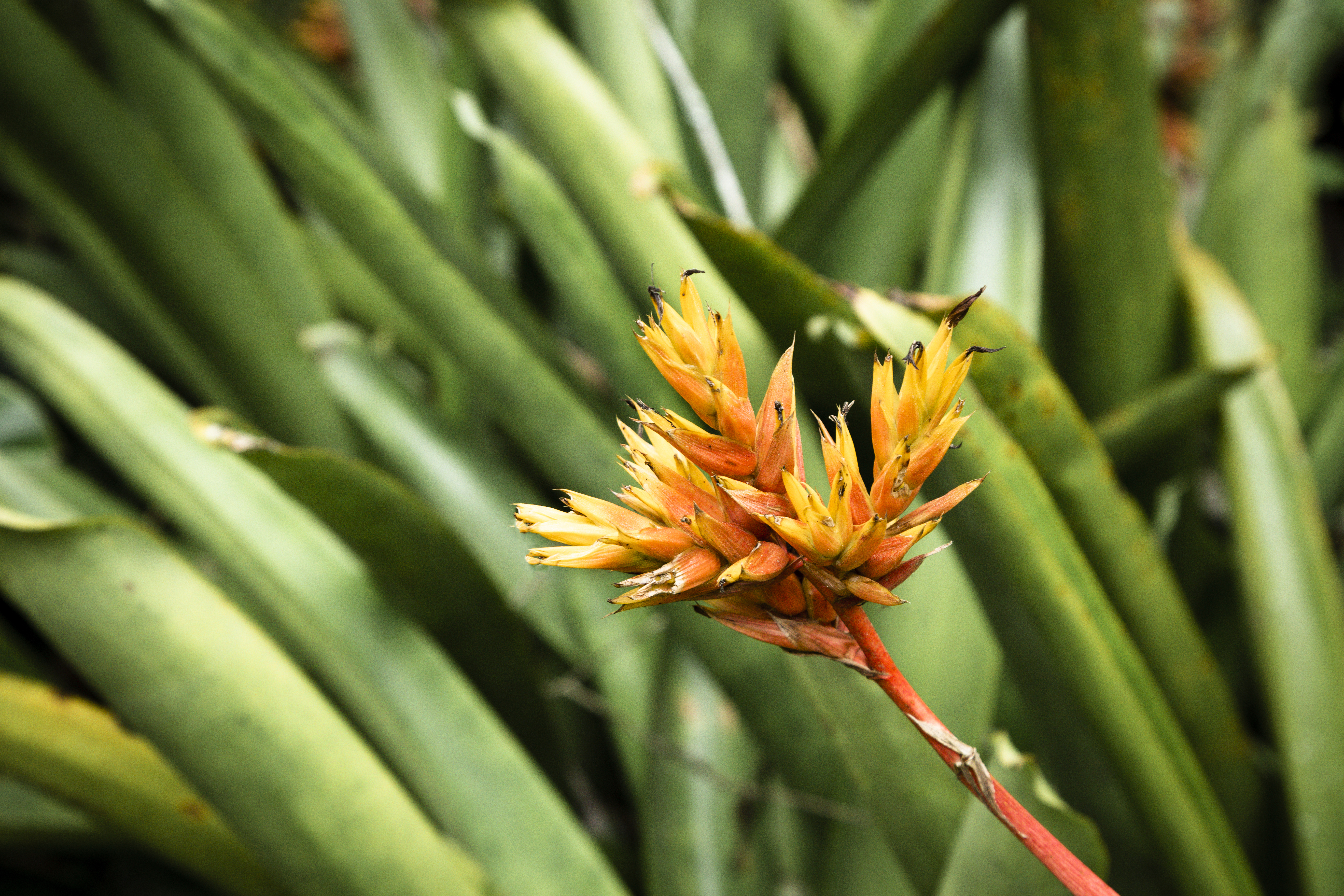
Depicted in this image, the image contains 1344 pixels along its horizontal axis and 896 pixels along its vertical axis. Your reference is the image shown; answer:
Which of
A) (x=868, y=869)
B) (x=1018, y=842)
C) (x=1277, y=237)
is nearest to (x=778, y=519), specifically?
(x=1018, y=842)

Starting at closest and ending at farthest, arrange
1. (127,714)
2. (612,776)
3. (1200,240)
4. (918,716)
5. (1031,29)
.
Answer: (918,716) < (127,714) < (1031,29) < (612,776) < (1200,240)

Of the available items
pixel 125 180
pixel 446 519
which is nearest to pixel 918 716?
pixel 446 519

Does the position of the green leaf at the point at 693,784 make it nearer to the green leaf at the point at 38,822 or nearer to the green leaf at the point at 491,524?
the green leaf at the point at 491,524

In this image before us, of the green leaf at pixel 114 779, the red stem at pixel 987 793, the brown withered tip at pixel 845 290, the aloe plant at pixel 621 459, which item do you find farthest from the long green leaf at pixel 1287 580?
the green leaf at pixel 114 779

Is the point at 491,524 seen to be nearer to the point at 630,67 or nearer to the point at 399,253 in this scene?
the point at 399,253

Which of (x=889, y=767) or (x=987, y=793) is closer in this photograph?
(x=987, y=793)

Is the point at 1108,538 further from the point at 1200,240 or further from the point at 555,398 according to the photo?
the point at 1200,240

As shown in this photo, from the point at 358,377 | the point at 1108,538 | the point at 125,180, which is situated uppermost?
the point at 125,180
